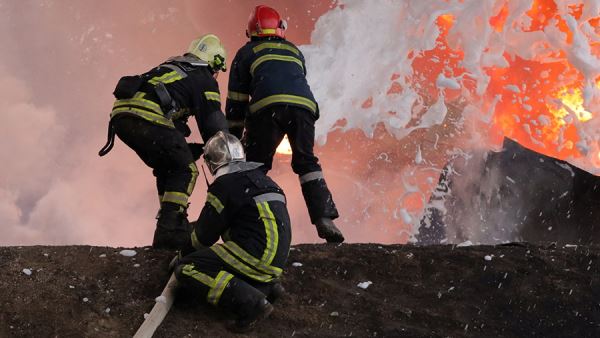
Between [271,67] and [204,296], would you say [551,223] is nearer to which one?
[271,67]

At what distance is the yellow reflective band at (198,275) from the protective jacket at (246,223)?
0.15 metres

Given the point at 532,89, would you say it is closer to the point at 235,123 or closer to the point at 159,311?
the point at 235,123

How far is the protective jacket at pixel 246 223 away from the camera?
4.50m

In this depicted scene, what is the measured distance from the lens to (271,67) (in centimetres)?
635

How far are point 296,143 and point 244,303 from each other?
224cm

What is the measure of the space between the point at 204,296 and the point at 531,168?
785 centimetres

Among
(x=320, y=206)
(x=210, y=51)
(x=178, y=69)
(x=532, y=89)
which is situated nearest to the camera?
(x=178, y=69)

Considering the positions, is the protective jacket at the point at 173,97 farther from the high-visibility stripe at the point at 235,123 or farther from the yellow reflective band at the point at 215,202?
the yellow reflective band at the point at 215,202

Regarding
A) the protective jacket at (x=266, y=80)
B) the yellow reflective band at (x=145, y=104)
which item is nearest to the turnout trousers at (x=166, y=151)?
the yellow reflective band at (x=145, y=104)

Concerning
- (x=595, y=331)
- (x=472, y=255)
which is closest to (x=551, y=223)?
(x=472, y=255)

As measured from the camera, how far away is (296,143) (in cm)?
639

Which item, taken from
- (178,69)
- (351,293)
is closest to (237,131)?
(178,69)

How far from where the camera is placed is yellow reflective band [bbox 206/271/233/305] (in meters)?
4.43

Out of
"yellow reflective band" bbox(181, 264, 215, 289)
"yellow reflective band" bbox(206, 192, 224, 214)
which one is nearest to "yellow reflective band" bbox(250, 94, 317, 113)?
"yellow reflective band" bbox(206, 192, 224, 214)
